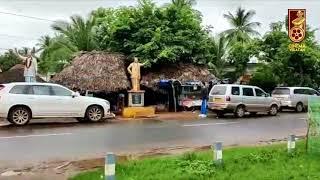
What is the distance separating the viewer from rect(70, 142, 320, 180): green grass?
8.53 m

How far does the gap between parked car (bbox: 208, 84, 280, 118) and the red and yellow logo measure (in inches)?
270

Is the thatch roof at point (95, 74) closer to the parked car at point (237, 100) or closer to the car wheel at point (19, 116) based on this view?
the parked car at point (237, 100)

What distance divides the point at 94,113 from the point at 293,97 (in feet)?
45.2

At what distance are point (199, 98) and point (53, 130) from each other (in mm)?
12718

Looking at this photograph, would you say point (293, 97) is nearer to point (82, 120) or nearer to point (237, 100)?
point (237, 100)

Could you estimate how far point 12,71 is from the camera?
2762 centimetres

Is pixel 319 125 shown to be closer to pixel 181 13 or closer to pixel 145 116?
pixel 145 116

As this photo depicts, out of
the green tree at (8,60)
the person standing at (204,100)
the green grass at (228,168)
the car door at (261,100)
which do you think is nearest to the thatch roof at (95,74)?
the person standing at (204,100)

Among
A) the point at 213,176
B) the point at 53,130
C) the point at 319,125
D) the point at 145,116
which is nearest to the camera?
the point at 213,176

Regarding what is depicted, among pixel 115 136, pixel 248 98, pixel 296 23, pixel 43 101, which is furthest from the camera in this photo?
pixel 248 98

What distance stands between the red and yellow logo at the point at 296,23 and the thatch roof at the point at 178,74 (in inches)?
397

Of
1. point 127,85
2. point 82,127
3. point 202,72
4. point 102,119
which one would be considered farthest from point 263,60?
point 82,127

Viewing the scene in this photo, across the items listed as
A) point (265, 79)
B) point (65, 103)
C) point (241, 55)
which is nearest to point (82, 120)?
point (65, 103)

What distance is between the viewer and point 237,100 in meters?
24.4
